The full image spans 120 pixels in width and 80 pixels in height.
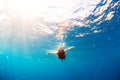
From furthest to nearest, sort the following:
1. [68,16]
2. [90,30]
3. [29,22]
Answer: [90,30]
[29,22]
[68,16]

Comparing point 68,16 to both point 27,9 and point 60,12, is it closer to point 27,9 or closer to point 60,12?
point 60,12

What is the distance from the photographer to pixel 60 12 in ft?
56.2

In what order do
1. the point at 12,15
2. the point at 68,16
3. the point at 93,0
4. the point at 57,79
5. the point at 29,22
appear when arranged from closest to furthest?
the point at 93,0 < the point at 68,16 < the point at 12,15 < the point at 29,22 < the point at 57,79

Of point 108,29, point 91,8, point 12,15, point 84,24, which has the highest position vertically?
point 91,8

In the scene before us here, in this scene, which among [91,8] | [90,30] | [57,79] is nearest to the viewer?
[91,8]

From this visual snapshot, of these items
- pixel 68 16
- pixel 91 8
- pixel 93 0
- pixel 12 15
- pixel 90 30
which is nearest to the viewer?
pixel 93 0

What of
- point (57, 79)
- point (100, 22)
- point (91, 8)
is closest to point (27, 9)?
point (91, 8)

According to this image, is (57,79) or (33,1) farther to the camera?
(57,79)

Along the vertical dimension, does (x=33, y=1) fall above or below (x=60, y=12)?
above

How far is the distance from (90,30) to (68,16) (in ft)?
25.1

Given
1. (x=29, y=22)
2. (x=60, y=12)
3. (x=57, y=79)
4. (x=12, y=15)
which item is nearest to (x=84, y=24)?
(x=60, y=12)

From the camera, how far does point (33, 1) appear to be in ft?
51.6

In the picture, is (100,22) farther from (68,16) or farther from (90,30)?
(68,16)

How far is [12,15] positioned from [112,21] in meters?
13.1
